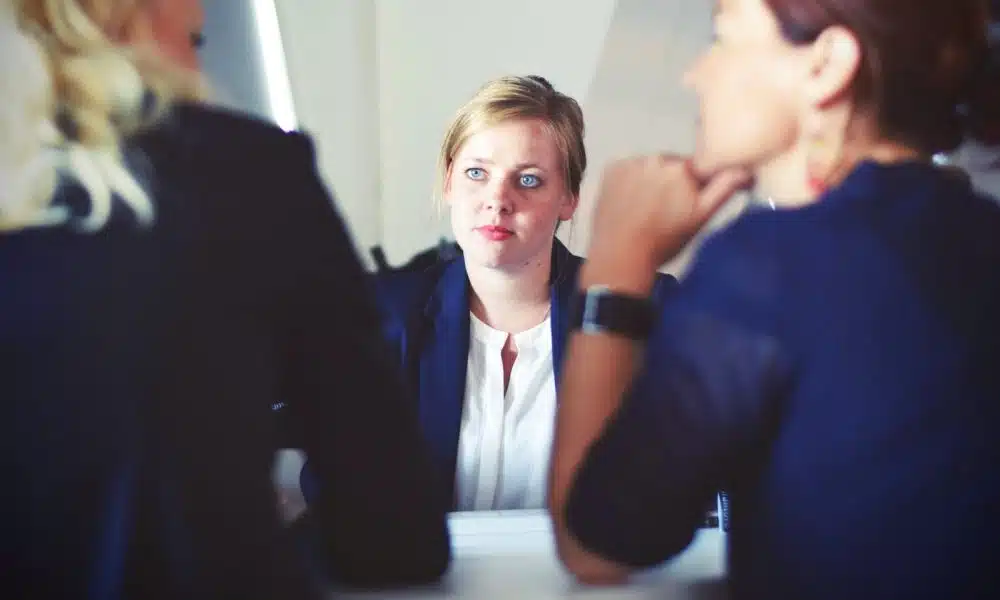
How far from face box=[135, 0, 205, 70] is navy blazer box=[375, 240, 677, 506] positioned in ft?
0.79

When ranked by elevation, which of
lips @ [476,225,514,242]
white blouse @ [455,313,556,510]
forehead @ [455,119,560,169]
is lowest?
white blouse @ [455,313,556,510]

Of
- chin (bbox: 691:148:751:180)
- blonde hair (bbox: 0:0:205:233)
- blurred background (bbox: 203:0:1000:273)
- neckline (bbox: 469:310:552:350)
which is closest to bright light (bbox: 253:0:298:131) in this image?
blurred background (bbox: 203:0:1000:273)

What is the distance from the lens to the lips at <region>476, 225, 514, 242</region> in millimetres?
715

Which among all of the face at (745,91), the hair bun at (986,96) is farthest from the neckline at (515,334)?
the hair bun at (986,96)

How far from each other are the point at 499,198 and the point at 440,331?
0.14 m

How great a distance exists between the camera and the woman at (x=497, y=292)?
690 mm

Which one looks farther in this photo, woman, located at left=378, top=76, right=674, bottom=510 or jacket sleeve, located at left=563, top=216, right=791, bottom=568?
woman, located at left=378, top=76, right=674, bottom=510

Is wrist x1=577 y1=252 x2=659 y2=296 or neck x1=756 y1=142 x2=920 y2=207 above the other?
neck x1=756 y1=142 x2=920 y2=207

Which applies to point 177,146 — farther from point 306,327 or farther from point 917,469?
point 917,469

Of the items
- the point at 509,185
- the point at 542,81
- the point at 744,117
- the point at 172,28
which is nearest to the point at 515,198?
the point at 509,185

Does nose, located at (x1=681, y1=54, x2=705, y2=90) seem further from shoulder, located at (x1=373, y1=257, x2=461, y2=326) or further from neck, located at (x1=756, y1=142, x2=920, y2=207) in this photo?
shoulder, located at (x1=373, y1=257, x2=461, y2=326)

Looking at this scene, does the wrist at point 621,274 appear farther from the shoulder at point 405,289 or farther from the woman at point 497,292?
the shoulder at point 405,289

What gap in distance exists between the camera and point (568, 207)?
70 centimetres

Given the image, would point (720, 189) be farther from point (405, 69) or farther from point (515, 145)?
point (405, 69)
